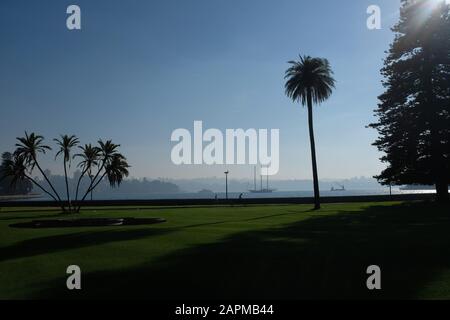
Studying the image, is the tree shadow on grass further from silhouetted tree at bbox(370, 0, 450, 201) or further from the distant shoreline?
the distant shoreline

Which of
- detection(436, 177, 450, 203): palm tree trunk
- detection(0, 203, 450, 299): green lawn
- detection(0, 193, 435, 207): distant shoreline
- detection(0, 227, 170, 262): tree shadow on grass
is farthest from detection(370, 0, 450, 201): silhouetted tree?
detection(0, 227, 170, 262): tree shadow on grass

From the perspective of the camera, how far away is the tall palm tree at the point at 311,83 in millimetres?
44312

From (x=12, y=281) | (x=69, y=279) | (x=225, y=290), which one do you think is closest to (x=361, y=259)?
(x=225, y=290)

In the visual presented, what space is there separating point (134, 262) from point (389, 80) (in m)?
38.0

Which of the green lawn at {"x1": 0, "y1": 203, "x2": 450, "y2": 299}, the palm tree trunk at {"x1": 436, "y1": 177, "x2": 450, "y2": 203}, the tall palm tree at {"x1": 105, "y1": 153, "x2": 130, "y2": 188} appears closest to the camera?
the green lawn at {"x1": 0, "y1": 203, "x2": 450, "y2": 299}

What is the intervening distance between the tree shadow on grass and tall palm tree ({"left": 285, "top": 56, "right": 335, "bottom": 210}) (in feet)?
95.6

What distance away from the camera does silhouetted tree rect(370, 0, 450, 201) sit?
3784 centimetres

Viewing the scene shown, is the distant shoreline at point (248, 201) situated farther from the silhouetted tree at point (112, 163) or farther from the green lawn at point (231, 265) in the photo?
the green lawn at point (231, 265)

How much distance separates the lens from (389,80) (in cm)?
4200

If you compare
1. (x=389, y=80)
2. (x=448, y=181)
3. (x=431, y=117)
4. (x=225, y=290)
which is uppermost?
(x=389, y=80)

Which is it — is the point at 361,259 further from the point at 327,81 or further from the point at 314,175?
the point at 327,81

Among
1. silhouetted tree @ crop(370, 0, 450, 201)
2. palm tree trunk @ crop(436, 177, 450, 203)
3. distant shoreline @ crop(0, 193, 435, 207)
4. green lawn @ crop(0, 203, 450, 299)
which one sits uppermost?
silhouetted tree @ crop(370, 0, 450, 201)

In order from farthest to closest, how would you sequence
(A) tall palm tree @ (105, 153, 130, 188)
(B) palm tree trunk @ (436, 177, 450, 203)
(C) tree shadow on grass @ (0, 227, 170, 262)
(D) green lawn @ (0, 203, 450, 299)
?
(A) tall palm tree @ (105, 153, 130, 188)
(B) palm tree trunk @ (436, 177, 450, 203)
(C) tree shadow on grass @ (0, 227, 170, 262)
(D) green lawn @ (0, 203, 450, 299)

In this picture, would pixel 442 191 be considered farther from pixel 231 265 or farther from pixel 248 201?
pixel 231 265
